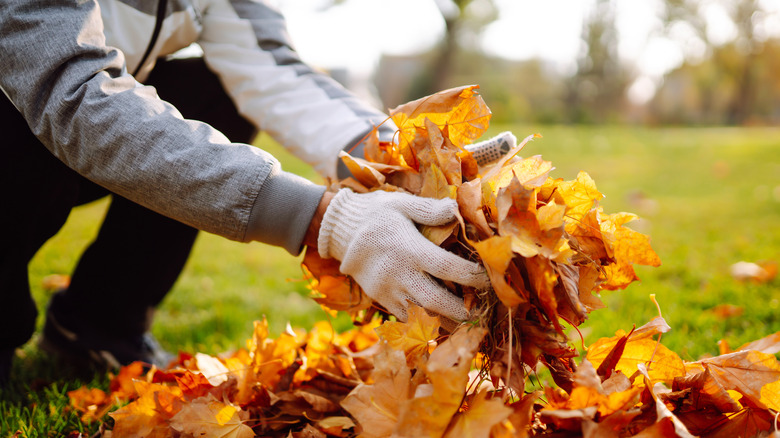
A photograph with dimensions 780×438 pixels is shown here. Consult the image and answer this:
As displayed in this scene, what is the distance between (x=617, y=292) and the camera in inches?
89.6

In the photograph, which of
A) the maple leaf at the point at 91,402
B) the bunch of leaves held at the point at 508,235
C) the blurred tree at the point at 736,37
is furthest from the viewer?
the blurred tree at the point at 736,37

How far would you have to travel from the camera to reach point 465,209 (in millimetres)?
1034

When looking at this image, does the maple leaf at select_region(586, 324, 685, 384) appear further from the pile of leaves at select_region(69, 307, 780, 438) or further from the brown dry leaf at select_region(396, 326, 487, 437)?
the brown dry leaf at select_region(396, 326, 487, 437)

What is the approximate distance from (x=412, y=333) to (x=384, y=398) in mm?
128

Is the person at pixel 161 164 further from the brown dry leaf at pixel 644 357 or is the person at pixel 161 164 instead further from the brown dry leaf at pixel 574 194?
the brown dry leaf at pixel 644 357

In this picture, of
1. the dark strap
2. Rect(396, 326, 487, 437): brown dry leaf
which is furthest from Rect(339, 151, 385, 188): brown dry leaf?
the dark strap

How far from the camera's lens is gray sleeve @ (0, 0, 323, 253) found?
1070 millimetres

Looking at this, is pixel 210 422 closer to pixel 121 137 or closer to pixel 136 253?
pixel 121 137

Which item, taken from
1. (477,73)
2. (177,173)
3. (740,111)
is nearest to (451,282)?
A: (177,173)

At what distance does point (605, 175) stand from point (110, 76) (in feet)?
18.6

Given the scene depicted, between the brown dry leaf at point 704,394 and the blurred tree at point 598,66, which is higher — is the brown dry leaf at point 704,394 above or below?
above

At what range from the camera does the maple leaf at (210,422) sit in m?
1.07

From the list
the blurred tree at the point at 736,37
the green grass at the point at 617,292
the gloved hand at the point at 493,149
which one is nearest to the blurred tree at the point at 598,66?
the blurred tree at the point at 736,37

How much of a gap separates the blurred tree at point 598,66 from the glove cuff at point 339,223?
23.0 metres
